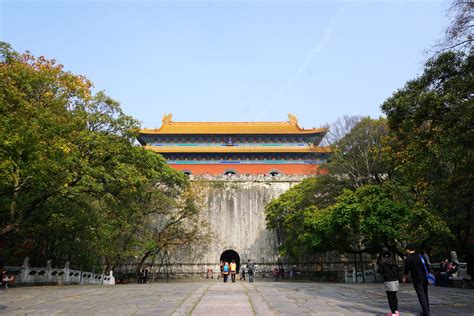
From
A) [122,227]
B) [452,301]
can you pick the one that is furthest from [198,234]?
[452,301]

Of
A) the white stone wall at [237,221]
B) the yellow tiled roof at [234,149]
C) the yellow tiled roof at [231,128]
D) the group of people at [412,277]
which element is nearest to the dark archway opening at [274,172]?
the yellow tiled roof at [234,149]

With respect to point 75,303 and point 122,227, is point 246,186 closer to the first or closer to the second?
point 122,227

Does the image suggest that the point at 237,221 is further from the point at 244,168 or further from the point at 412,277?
the point at 412,277

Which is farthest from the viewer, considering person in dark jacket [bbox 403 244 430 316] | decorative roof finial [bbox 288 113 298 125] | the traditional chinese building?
decorative roof finial [bbox 288 113 298 125]

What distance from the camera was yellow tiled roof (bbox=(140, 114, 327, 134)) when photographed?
32.7 metres

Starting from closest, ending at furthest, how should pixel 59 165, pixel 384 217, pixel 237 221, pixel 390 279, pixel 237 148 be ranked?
1. pixel 390 279
2. pixel 59 165
3. pixel 384 217
4. pixel 237 221
5. pixel 237 148

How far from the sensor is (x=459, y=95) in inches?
325

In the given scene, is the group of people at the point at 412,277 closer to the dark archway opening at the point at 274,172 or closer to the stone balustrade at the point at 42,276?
the stone balustrade at the point at 42,276

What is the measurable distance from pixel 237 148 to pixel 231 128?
7.60 ft

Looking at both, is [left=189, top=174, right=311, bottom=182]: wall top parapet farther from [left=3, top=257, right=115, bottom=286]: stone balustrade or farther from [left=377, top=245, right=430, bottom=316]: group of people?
[left=377, top=245, right=430, bottom=316]: group of people

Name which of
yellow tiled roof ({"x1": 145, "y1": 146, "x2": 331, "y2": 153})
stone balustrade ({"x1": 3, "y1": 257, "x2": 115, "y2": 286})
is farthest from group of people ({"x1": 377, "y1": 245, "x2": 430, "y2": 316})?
yellow tiled roof ({"x1": 145, "y1": 146, "x2": 331, "y2": 153})

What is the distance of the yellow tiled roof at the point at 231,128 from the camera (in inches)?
1288

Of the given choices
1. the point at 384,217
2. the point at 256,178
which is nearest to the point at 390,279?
the point at 384,217

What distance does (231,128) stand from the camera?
33531 millimetres
